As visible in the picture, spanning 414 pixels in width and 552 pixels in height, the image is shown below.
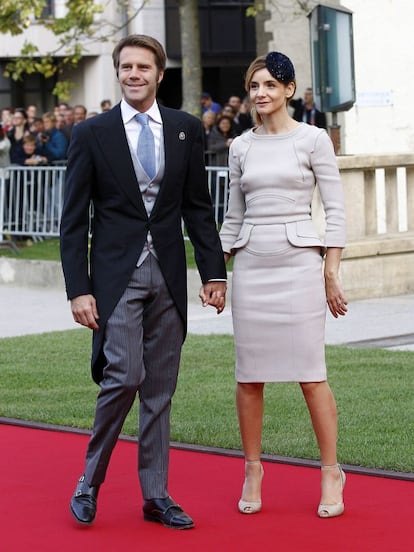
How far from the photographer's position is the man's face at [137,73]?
6.05m

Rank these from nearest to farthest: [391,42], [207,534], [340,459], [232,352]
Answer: [207,534] < [340,459] < [232,352] < [391,42]

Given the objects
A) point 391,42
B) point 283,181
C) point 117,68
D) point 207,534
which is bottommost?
point 207,534

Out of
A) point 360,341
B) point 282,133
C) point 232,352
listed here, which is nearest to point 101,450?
point 282,133

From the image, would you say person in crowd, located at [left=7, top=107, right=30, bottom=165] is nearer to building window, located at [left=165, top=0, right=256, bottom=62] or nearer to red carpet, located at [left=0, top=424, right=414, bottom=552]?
red carpet, located at [left=0, top=424, right=414, bottom=552]

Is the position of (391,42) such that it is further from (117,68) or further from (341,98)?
(117,68)

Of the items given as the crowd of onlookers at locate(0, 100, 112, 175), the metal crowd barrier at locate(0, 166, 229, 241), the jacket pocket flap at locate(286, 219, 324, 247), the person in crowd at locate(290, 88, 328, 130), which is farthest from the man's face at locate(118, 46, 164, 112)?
the crowd of onlookers at locate(0, 100, 112, 175)

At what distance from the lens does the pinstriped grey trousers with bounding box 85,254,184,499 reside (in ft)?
20.0

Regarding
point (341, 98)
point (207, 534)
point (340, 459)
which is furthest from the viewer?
point (341, 98)

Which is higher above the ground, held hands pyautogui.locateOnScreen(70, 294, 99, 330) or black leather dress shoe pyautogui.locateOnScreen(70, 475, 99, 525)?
held hands pyautogui.locateOnScreen(70, 294, 99, 330)

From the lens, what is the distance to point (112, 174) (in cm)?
609

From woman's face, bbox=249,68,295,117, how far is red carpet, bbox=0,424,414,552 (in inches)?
68.3

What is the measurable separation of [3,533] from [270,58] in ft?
7.53

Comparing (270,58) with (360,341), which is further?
(360,341)

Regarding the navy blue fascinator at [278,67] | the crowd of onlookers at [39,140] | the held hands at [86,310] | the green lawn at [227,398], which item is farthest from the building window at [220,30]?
the held hands at [86,310]
